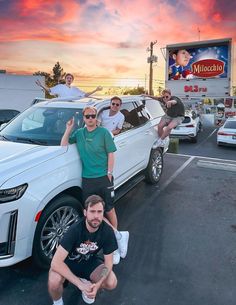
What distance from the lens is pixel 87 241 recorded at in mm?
2850

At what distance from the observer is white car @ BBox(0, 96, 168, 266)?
9.99 ft

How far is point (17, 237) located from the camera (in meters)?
3.07

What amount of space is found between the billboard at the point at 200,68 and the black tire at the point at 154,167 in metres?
23.7

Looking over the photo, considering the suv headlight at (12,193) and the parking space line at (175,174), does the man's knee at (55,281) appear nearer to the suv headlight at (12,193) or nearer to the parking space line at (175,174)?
the suv headlight at (12,193)

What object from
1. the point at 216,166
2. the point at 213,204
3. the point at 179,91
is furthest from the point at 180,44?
the point at 213,204

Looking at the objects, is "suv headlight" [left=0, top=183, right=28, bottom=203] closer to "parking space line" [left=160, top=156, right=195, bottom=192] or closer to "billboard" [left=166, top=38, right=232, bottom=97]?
"parking space line" [left=160, top=156, right=195, bottom=192]

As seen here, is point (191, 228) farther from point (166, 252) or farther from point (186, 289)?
point (186, 289)

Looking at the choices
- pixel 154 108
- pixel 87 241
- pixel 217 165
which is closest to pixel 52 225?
pixel 87 241

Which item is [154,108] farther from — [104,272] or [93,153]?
[104,272]

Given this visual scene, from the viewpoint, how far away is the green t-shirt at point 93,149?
385 cm

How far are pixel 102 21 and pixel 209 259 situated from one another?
1138 cm

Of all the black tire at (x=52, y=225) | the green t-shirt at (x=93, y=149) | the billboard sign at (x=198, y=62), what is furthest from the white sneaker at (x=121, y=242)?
the billboard sign at (x=198, y=62)

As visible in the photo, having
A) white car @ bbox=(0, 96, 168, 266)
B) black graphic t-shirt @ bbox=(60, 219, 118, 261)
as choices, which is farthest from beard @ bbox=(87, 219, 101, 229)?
white car @ bbox=(0, 96, 168, 266)

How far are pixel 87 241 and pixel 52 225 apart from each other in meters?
0.84
